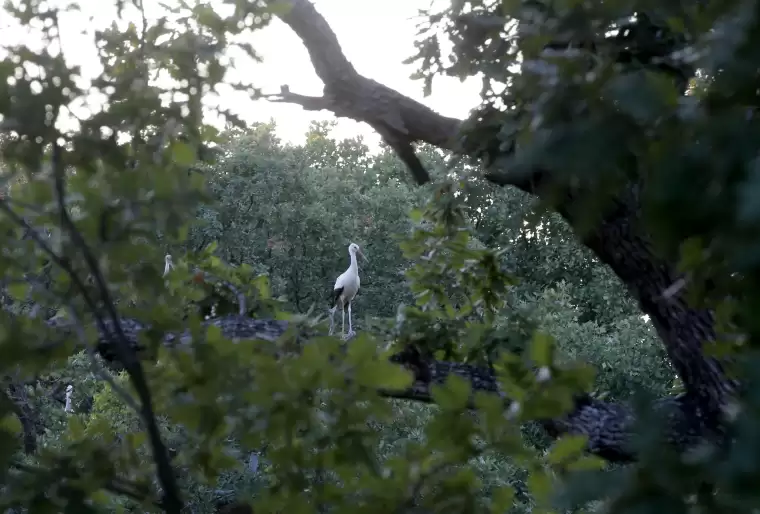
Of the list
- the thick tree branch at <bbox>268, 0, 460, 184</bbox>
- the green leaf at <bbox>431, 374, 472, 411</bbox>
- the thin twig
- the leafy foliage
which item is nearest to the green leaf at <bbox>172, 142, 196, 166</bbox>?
the leafy foliage

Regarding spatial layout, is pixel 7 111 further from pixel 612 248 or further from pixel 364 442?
pixel 612 248

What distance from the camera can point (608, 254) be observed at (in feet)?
8.49

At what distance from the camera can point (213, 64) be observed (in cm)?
134

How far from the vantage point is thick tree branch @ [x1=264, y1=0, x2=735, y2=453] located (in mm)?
2391

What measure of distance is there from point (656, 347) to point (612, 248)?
8752 mm

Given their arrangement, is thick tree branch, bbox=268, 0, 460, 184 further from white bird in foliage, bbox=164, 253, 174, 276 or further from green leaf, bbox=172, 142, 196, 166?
green leaf, bbox=172, 142, 196, 166

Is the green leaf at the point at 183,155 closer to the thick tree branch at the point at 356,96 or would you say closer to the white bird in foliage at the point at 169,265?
the white bird in foliage at the point at 169,265

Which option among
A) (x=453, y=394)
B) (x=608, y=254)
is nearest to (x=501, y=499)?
(x=453, y=394)

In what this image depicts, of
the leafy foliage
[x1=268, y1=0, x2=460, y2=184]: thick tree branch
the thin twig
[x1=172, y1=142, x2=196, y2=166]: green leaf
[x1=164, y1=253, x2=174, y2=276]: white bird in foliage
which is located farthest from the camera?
[x1=268, y1=0, x2=460, y2=184]: thick tree branch

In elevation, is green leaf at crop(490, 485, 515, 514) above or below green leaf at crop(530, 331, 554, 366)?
below

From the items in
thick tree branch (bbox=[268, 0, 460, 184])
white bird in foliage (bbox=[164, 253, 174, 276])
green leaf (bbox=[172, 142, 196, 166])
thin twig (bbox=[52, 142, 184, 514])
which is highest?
thick tree branch (bbox=[268, 0, 460, 184])

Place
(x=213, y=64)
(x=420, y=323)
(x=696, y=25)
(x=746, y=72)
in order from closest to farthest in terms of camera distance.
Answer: (x=746, y=72)
(x=696, y=25)
(x=213, y=64)
(x=420, y=323)

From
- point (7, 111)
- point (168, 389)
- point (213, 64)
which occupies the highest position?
point (213, 64)

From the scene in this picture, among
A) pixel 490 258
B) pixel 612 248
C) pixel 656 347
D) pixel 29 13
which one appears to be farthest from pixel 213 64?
pixel 656 347
